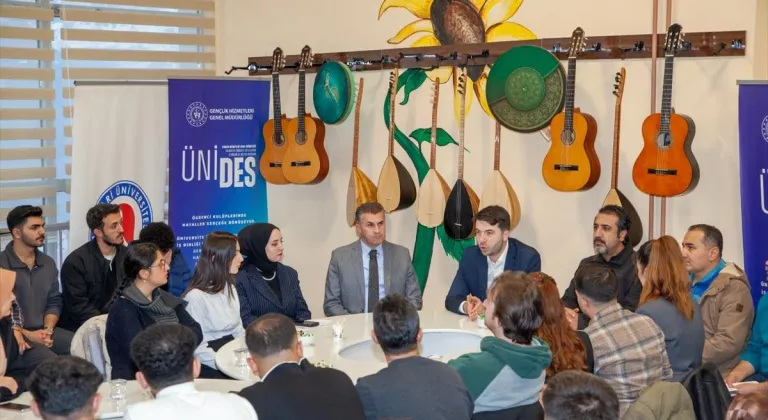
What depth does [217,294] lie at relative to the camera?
480 centimetres

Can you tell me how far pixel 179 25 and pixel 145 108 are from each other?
110 centimetres

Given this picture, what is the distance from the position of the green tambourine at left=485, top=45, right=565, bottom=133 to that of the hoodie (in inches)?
99.8

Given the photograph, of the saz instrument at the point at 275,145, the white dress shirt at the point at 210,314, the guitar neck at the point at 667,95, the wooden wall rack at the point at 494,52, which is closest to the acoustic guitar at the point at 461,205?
the wooden wall rack at the point at 494,52

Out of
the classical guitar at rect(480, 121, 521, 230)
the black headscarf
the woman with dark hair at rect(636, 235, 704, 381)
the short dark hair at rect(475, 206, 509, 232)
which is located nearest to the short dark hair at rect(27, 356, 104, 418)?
the woman with dark hair at rect(636, 235, 704, 381)

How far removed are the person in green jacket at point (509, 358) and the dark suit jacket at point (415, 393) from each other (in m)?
0.20

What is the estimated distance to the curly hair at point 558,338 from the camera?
368cm

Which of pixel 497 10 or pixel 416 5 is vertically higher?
pixel 416 5

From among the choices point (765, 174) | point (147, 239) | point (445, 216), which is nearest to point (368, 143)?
point (445, 216)

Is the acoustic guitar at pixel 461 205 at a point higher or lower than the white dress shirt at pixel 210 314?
higher

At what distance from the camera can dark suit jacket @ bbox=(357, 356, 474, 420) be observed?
3027 mm

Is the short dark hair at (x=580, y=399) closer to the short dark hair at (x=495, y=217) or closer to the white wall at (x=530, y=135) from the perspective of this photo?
the short dark hair at (x=495, y=217)

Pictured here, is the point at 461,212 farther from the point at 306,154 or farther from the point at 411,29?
the point at 411,29

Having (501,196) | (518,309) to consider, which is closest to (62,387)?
(518,309)

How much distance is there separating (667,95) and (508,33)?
1.39m
